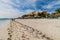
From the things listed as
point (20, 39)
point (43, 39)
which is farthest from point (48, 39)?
point (20, 39)

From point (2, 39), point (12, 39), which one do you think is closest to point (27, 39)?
point (12, 39)

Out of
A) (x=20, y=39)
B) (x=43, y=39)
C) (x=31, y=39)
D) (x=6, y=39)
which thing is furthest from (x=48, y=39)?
(x=6, y=39)

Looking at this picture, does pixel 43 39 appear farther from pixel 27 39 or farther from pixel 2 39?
pixel 2 39

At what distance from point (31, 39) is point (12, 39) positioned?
56 centimetres

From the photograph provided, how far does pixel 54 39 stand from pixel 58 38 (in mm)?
206

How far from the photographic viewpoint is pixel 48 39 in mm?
4762

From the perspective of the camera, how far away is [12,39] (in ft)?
15.8

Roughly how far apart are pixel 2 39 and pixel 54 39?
1537 mm

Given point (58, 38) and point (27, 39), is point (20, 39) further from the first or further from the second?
point (58, 38)

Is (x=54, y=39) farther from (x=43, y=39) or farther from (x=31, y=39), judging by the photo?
(x=31, y=39)

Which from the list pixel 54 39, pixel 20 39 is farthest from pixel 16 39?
pixel 54 39

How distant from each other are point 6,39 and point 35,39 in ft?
2.83

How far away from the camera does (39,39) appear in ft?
15.7

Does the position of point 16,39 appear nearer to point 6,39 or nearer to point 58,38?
point 6,39
